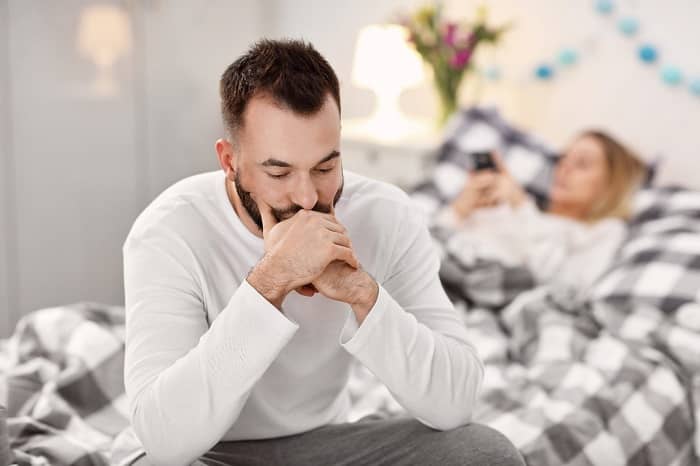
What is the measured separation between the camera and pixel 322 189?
139 centimetres

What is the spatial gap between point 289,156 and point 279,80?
4.7 inches

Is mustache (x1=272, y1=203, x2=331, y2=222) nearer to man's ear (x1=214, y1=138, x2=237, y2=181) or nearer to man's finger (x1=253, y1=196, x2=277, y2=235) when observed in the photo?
man's finger (x1=253, y1=196, x2=277, y2=235)

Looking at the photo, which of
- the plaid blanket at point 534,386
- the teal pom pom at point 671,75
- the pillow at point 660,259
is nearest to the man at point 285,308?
the plaid blanket at point 534,386

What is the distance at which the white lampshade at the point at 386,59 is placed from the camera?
3361mm

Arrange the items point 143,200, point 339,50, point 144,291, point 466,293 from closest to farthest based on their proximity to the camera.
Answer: point 144,291 → point 466,293 → point 143,200 → point 339,50

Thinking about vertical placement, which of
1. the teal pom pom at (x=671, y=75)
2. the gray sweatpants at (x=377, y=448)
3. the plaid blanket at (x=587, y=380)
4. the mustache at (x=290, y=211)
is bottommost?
the plaid blanket at (x=587, y=380)

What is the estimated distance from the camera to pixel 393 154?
334 centimetres

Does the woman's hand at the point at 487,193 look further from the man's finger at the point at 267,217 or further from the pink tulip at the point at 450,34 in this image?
the man's finger at the point at 267,217

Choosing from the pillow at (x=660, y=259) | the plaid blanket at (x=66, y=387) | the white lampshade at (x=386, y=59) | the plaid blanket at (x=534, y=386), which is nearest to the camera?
the plaid blanket at (x=66, y=387)

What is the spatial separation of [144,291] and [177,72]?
2.42 meters

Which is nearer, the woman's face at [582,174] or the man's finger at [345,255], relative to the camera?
the man's finger at [345,255]

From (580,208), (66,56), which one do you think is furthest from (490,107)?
(66,56)

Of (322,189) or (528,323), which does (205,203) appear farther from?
(528,323)

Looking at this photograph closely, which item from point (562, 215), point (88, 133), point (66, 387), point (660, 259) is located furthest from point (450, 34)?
point (66, 387)
